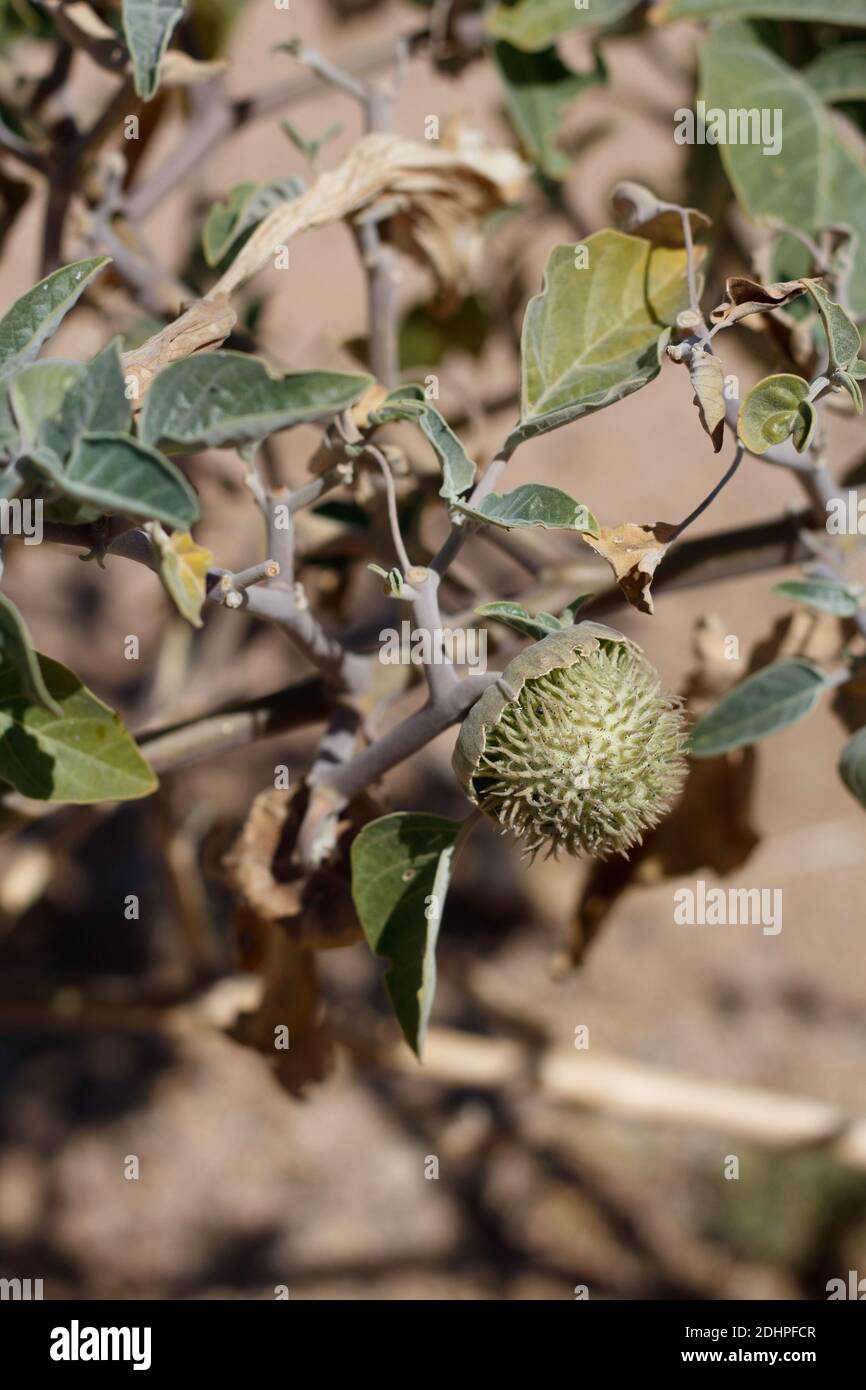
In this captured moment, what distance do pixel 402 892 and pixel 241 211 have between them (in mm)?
543

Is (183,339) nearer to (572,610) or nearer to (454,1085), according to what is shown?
(572,610)

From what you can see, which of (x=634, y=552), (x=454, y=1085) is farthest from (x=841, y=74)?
(x=454, y=1085)

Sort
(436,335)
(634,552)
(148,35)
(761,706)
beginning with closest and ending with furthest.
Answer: (634,552) → (148,35) → (761,706) → (436,335)

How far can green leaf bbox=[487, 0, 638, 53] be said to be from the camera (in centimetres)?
113

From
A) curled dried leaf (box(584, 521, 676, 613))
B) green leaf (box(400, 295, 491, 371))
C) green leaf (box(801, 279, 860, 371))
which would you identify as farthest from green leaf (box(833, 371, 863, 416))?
green leaf (box(400, 295, 491, 371))

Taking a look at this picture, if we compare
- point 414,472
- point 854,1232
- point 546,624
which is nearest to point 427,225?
point 414,472

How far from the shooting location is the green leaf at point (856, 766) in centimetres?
85

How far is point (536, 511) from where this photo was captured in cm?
66

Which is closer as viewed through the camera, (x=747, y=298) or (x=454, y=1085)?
(x=747, y=298)

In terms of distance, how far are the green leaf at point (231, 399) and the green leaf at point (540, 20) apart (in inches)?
27.4

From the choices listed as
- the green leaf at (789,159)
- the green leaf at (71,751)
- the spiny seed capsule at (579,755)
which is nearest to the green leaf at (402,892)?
the spiny seed capsule at (579,755)

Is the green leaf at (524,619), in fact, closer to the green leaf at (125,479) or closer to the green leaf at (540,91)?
the green leaf at (125,479)

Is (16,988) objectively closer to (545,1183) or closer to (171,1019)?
(171,1019)

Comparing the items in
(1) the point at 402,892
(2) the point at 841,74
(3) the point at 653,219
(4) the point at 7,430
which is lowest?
(1) the point at 402,892
